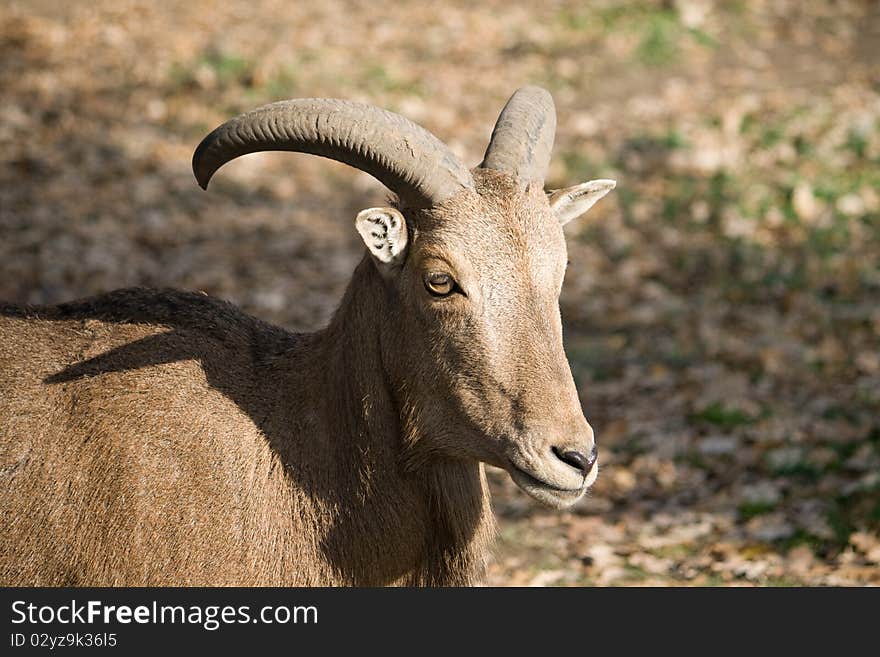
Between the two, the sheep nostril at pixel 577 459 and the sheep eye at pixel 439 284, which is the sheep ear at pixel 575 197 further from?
the sheep nostril at pixel 577 459

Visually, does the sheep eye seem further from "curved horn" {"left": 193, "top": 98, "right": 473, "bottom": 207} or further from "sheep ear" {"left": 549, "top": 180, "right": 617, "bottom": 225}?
"sheep ear" {"left": 549, "top": 180, "right": 617, "bottom": 225}

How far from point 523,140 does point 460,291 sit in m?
0.99

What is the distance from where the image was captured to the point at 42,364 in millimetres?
5184

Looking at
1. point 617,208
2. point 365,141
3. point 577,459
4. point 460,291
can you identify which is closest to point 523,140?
point 365,141

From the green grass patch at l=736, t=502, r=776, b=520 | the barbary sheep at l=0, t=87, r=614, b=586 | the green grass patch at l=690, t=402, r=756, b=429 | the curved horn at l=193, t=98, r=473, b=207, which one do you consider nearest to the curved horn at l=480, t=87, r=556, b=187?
the barbary sheep at l=0, t=87, r=614, b=586

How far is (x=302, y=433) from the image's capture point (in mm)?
5113

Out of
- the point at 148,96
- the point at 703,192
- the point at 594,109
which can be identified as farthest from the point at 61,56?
the point at 703,192

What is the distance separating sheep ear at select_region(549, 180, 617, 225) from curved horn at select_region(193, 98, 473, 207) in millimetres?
593

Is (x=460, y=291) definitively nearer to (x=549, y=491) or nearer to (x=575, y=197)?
(x=549, y=491)

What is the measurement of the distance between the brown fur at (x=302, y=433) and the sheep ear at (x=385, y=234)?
66 mm

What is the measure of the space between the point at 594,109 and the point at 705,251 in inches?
170

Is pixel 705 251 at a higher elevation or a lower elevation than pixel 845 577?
higher

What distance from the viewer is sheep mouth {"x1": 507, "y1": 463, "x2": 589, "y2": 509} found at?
14.3 ft
